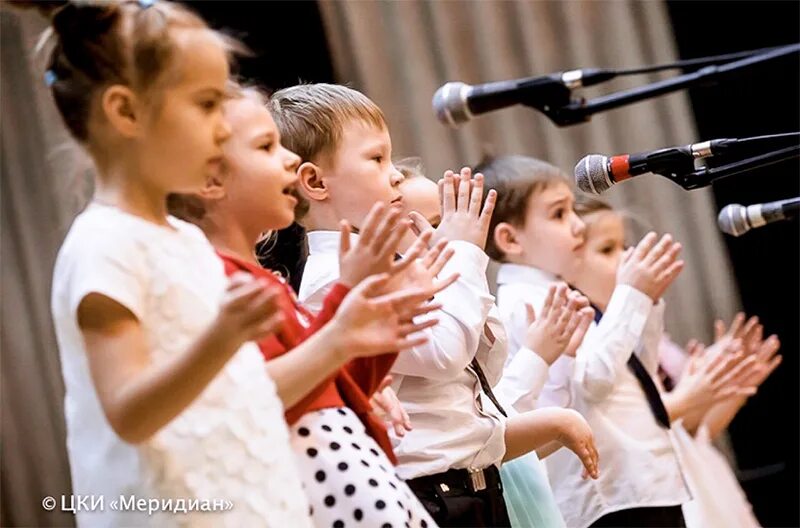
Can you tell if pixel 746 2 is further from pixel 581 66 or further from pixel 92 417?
pixel 92 417

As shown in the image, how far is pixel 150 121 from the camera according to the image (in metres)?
1.17

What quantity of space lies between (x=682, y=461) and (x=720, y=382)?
0.21m

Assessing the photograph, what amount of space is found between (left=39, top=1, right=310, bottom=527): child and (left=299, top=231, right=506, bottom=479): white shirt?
1.43ft

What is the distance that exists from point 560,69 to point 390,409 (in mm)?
2095

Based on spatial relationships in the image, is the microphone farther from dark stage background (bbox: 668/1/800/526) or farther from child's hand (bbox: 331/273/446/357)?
dark stage background (bbox: 668/1/800/526)

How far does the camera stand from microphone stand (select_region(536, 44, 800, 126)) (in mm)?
1534

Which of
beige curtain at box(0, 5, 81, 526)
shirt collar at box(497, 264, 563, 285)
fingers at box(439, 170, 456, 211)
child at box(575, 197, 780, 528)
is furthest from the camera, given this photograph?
beige curtain at box(0, 5, 81, 526)

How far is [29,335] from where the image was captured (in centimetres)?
317

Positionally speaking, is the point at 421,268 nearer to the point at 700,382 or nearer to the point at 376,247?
the point at 376,247

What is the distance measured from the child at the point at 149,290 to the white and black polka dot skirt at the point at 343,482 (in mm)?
89

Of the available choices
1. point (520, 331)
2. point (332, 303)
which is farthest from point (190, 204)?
point (520, 331)

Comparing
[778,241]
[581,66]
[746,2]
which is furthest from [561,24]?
[778,241]

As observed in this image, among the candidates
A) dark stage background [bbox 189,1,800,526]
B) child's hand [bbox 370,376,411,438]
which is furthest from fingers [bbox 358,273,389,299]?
dark stage background [bbox 189,1,800,526]

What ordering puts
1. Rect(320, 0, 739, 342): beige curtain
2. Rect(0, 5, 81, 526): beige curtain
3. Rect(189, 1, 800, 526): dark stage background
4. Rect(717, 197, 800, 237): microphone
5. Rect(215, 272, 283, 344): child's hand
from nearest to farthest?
Rect(215, 272, 283, 344): child's hand
Rect(717, 197, 800, 237): microphone
Rect(0, 5, 81, 526): beige curtain
Rect(320, 0, 739, 342): beige curtain
Rect(189, 1, 800, 526): dark stage background
